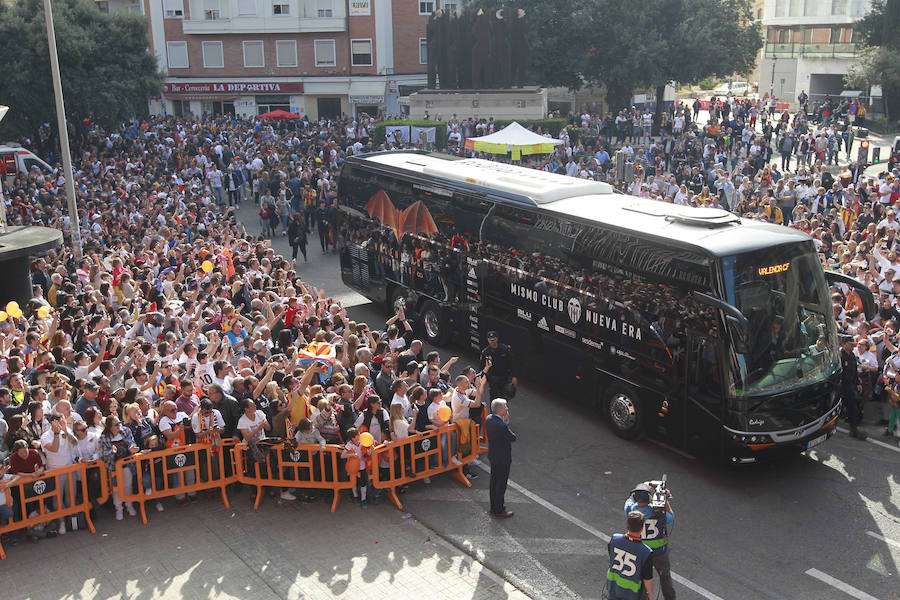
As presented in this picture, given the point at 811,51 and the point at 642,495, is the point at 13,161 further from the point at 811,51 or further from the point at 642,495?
the point at 811,51

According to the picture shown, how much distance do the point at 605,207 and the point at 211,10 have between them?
4687 centimetres

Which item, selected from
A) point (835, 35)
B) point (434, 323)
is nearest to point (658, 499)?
point (434, 323)

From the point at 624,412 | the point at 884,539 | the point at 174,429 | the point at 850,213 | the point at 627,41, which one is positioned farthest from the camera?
the point at 627,41

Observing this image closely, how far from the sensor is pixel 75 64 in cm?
3600

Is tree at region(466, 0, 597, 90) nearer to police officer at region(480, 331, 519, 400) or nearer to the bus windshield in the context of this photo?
police officer at region(480, 331, 519, 400)

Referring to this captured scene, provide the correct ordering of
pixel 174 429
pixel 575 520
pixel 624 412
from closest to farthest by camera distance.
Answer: pixel 174 429 < pixel 575 520 < pixel 624 412

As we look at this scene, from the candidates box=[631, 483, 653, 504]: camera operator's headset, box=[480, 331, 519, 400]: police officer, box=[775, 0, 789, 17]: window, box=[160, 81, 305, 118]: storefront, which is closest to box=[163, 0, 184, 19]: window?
box=[160, 81, 305, 118]: storefront

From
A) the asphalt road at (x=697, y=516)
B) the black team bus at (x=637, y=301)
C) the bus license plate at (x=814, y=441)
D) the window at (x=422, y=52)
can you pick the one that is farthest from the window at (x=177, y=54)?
the bus license plate at (x=814, y=441)

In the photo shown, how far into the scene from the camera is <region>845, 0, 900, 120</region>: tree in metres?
45.7

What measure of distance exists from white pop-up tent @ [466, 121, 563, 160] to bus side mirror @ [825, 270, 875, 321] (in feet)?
56.2

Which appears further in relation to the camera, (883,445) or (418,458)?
(883,445)

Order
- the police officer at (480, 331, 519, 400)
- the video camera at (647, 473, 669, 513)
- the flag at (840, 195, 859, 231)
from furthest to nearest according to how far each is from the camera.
A: the flag at (840, 195, 859, 231) < the police officer at (480, 331, 519, 400) < the video camera at (647, 473, 669, 513)

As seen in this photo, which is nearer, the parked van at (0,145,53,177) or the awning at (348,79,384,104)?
the parked van at (0,145,53,177)

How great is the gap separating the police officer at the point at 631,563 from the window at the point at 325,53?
49.7 m
